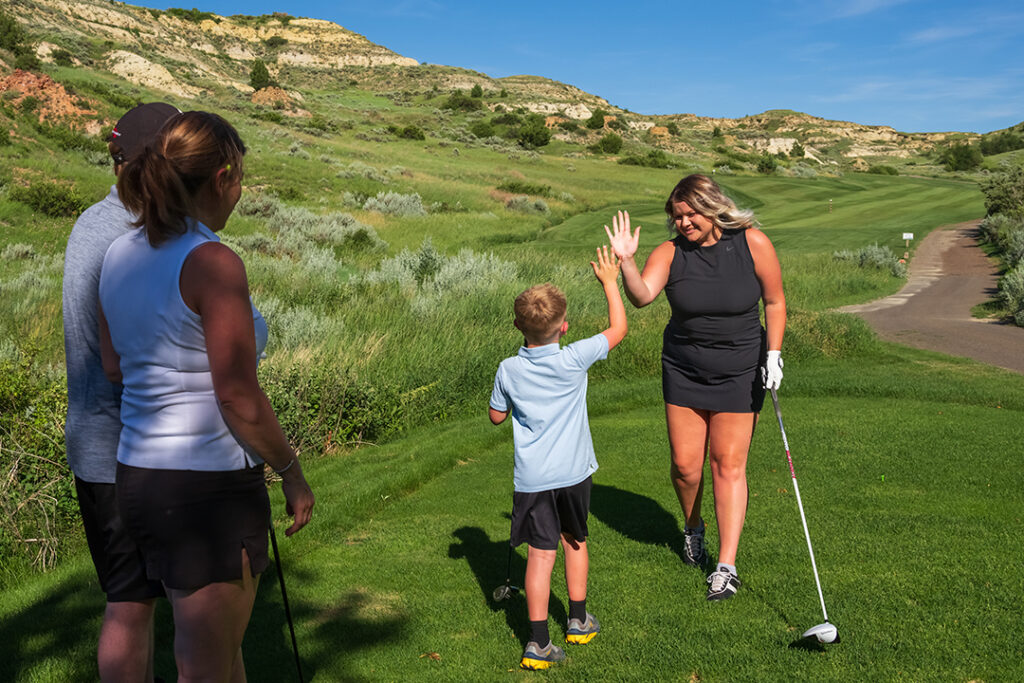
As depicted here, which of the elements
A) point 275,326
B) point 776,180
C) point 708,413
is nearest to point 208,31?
point 776,180

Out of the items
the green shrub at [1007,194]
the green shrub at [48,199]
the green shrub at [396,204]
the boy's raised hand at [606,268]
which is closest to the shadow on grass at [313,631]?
the boy's raised hand at [606,268]

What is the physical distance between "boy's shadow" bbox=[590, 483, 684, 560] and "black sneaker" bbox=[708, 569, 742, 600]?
0.58 m

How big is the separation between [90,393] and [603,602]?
8.67ft

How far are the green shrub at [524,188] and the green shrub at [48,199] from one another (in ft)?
74.7

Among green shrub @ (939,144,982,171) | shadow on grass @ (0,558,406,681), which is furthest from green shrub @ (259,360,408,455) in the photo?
green shrub @ (939,144,982,171)

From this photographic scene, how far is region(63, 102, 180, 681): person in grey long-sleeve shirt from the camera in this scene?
2.76 meters

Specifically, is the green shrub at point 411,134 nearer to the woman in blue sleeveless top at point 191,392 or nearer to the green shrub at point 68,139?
the green shrub at point 68,139

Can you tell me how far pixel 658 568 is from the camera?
4672mm

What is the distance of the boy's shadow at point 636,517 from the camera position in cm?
520

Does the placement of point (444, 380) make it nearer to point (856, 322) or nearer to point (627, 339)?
point (627, 339)

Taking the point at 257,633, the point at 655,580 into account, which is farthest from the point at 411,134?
the point at 257,633

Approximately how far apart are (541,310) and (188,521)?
1.79 meters

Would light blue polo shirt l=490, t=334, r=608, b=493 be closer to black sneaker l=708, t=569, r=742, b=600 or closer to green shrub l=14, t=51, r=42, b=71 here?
black sneaker l=708, t=569, r=742, b=600

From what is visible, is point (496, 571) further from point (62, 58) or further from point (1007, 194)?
point (62, 58)
